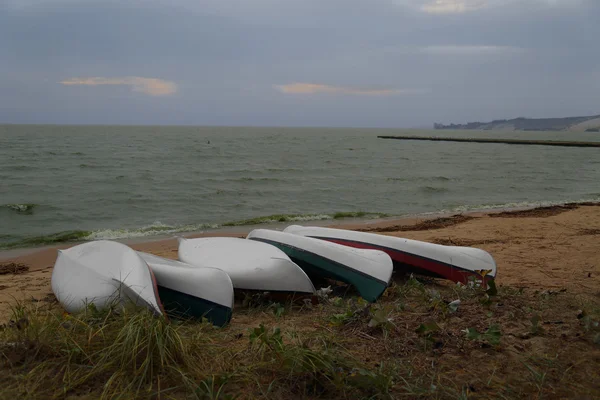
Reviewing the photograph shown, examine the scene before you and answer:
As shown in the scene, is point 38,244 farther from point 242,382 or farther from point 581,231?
point 581,231

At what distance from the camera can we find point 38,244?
28.6ft

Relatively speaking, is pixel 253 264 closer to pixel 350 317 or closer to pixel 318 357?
pixel 350 317

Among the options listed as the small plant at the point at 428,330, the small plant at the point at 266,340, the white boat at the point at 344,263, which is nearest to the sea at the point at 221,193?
the white boat at the point at 344,263

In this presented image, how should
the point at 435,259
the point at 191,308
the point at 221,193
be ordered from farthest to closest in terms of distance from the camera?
1. the point at 221,193
2. the point at 435,259
3. the point at 191,308

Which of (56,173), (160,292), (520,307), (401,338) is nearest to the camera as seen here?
(401,338)

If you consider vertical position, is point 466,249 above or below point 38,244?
above

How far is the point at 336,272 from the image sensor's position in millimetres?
4312

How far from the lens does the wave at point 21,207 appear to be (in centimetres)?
Answer: 1132

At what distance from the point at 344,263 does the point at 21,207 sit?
1035cm

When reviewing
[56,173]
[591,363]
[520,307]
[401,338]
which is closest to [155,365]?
[401,338]

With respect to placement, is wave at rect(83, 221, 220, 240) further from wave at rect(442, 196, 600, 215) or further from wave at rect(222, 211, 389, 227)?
wave at rect(442, 196, 600, 215)

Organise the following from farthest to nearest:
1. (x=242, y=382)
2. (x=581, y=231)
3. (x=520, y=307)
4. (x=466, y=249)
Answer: (x=581, y=231) → (x=466, y=249) → (x=520, y=307) → (x=242, y=382)

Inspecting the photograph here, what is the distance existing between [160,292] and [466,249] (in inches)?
125

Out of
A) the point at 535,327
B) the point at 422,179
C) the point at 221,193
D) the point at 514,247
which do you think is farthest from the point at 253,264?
the point at 422,179
